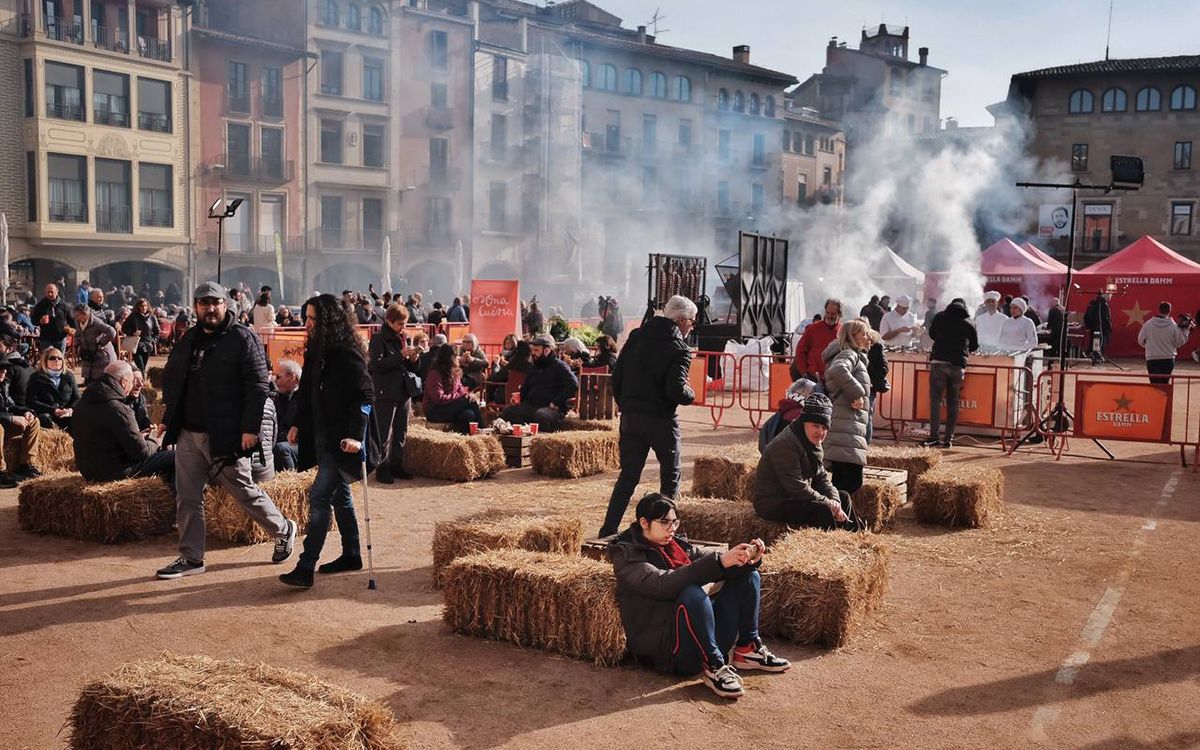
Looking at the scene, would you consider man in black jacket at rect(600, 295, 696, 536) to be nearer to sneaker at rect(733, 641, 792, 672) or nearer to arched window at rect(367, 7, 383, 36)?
sneaker at rect(733, 641, 792, 672)

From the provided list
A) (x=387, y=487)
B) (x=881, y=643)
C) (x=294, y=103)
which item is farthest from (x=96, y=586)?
(x=294, y=103)

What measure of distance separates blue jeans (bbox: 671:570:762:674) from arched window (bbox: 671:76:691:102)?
212 feet

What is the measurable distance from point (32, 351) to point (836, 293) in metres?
33.6

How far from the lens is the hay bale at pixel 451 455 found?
38.8ft

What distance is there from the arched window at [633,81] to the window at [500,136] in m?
9.81

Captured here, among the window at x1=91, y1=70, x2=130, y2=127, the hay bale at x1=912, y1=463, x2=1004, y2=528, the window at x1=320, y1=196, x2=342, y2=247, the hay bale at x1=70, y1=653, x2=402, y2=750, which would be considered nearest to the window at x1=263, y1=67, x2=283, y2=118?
the window at x1=320, y1=196, x2=342, y2=247

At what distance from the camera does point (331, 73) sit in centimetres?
5169

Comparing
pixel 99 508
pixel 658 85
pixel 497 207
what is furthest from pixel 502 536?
pixel 658 85

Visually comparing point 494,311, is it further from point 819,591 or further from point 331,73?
point 331,73

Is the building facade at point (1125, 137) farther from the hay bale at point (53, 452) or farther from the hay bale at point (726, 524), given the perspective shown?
the hay bale at point (53, 452)

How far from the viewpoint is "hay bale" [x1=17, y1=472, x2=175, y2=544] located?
8555mm

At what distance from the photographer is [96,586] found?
24.2ft

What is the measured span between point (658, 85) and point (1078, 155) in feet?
80.2

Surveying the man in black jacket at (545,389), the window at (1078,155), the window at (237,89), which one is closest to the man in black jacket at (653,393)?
the man in black jacket at (545,389)
